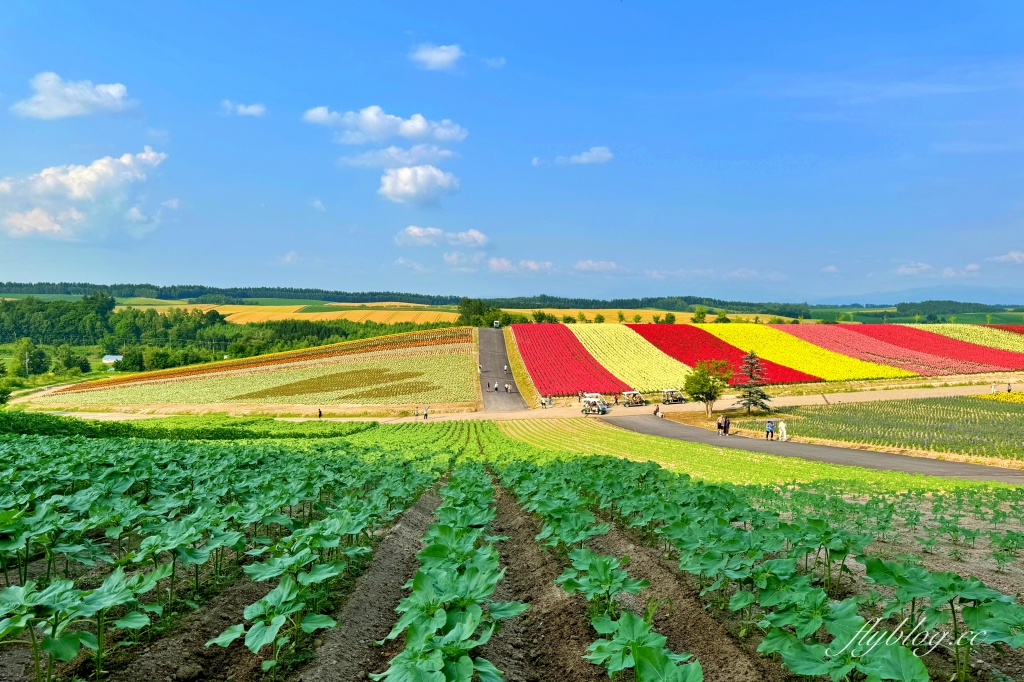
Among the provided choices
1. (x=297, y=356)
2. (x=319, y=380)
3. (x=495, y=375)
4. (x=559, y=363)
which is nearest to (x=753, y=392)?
(x=559, y=363)

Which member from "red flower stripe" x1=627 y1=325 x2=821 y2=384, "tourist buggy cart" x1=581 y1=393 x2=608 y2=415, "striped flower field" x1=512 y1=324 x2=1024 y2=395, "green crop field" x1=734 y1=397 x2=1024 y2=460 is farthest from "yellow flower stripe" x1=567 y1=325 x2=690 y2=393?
"green crop field" x1=734 y1=397 x2=1024 y2=460

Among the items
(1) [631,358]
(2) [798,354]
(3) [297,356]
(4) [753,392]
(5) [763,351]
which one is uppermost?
(5) [763,351]

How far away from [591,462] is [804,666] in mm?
12463

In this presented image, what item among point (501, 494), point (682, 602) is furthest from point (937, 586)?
point (501, 494)

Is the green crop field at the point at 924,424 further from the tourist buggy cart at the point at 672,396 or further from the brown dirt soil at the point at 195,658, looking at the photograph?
the brown dirt soil at the point at 195,658

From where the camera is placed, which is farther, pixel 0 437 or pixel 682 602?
pixel 0 437

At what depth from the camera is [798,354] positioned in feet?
257

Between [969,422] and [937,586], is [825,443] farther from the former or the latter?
[937,586]

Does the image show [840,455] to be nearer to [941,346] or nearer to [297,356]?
[941,346]

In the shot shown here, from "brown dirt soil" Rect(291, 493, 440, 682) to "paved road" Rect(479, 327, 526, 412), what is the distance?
43.4 metres

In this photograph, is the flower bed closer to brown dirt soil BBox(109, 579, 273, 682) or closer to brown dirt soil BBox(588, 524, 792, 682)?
brown dirt soil BBox(109, 579, 273, 682)

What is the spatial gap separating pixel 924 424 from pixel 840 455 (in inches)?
597

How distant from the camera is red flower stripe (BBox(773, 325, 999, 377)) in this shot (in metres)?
71.8

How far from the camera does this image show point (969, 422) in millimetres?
40000
